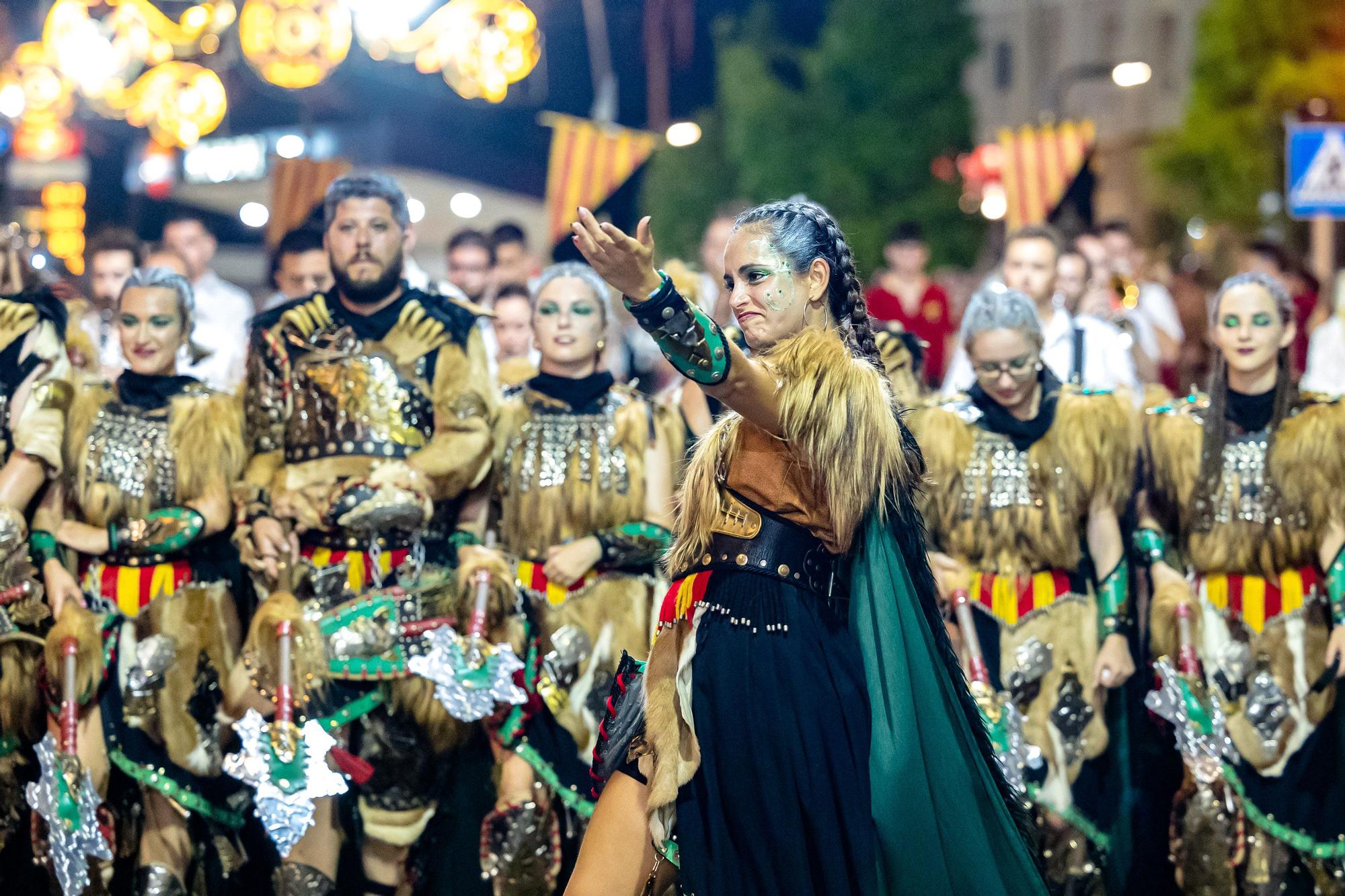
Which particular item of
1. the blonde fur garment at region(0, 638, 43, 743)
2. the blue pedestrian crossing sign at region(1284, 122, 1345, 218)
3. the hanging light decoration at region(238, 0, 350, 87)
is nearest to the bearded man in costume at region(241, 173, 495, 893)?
the blonde fur garment at region(0, 638, 43, 743)

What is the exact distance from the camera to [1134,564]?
6.74m

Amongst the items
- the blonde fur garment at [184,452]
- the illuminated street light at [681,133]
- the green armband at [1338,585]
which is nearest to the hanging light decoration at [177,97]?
the blonde fur garment at [184,452]

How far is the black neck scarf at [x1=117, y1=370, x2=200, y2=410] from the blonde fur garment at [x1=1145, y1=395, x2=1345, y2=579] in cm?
362

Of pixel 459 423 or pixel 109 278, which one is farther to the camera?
pixel 109 278

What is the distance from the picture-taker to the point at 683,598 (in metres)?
4.40

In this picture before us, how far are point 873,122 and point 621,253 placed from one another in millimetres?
36701

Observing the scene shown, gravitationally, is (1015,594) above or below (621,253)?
below

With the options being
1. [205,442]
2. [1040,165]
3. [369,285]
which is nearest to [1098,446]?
[369,285]

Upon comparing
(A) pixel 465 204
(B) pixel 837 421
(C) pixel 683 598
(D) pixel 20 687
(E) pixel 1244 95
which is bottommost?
(D) pixel 20 687

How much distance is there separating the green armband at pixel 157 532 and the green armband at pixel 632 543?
4.62 feet

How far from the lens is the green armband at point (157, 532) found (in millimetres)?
6223

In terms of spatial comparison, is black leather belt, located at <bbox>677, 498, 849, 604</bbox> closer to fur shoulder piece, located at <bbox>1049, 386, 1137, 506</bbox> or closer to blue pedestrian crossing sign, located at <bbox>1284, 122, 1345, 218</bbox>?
fur shoulder piece, located at <bbox>1049, 386, 1137, 506</bbox>

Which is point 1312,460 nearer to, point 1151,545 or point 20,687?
point 1151,545

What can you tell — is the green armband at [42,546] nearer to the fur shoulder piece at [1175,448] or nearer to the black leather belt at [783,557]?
the black leather belt at [783,557]
